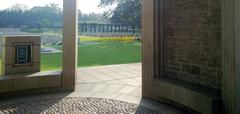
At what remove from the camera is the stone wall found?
15.3 feet

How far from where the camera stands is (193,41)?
5.16 meters

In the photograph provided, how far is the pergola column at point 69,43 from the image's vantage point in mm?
6543

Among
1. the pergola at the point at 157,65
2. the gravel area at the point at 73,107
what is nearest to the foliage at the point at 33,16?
the pergola at the point at 157,65

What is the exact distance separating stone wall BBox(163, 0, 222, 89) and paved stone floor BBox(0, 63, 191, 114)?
730 mm

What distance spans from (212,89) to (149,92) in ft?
5.21

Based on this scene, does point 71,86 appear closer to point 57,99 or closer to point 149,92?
point 57,99

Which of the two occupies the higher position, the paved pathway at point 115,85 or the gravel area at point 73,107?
the paved pathway at point 115,85

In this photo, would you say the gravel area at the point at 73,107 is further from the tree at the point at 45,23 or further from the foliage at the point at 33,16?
the tree at the point at 45,23

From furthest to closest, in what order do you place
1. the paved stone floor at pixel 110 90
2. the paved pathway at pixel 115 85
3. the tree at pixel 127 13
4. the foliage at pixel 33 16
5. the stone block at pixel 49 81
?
the tree at pixel 127 13 < the foliage at pixel 33 16 < the stone block at pixel 49 81 < the paved pathway at pixel 115 85 < the paved stone floor at pixel 110 90

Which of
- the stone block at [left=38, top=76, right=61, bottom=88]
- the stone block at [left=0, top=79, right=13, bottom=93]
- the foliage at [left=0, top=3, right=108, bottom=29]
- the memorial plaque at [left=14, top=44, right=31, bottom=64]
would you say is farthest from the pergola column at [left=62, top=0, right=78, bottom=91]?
the stone block at [left=0, top=79, right=13, bottom=93]

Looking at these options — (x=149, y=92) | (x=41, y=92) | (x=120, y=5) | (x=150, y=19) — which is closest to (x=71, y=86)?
(x=41, y=92)

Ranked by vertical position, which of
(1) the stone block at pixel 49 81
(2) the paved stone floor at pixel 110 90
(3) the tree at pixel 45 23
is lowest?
(2) the paved stone floor at pixel 110 90

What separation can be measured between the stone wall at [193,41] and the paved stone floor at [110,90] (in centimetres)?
73

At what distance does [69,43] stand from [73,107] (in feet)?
5.77
